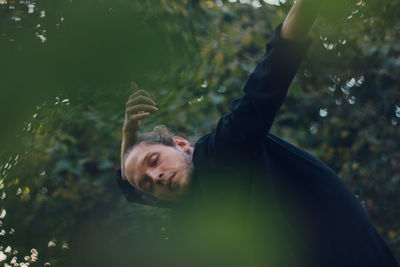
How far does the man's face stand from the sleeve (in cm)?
19

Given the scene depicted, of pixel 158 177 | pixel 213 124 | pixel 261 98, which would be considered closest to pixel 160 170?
pixel 158 177

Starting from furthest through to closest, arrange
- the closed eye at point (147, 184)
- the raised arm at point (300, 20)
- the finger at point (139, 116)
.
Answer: the closed eye at point (147, 184), the finger at point (139, 116), the raised arm at point (300, 20)

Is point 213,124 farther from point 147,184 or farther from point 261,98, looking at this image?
point 261,98

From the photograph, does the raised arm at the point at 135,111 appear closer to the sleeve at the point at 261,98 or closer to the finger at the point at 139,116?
the finger at the point at 139,116

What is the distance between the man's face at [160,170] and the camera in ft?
3.53

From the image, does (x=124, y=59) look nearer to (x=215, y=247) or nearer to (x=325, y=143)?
(x=215, y=247)

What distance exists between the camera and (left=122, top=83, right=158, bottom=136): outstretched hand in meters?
0.83

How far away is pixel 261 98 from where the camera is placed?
32.0 inches

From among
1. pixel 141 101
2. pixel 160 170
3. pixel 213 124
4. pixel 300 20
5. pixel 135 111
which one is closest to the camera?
pixel 300 20

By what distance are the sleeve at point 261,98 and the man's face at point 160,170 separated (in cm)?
19

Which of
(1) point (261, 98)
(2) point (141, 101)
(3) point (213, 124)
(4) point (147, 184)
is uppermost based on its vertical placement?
(1) point (261, 98)

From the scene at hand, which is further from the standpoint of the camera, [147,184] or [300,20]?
[147,184]

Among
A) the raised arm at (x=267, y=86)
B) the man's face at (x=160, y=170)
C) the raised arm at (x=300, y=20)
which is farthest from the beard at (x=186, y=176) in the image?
the raised arm at (x=300, y=20)

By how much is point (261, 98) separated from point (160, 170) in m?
0.40
